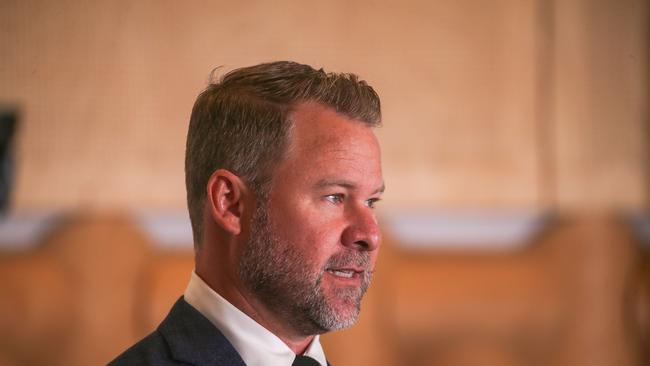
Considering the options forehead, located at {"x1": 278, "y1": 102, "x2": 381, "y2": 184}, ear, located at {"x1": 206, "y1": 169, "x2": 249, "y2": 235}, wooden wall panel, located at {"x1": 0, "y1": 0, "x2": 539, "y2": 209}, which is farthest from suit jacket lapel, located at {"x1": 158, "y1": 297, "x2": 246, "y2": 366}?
wooden wall panel, located at {"x1": 0, "y1": 0, "x2": 539, "y2": 209}

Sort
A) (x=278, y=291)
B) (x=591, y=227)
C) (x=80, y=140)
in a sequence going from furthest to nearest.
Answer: (x=591, y=227), (x=80, y=140), (x=278, y=291)

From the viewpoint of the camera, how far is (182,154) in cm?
246

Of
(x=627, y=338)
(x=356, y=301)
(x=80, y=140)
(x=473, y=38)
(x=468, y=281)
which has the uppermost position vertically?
(x=473, y=38)

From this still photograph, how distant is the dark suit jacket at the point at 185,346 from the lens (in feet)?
3.60

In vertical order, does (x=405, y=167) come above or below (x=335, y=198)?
below

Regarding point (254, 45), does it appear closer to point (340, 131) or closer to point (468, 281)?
point (468, 281)

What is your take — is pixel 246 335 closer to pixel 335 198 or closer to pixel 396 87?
pixel 335 198

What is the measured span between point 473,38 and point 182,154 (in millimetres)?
934

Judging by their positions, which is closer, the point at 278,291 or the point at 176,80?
the point at 278,291

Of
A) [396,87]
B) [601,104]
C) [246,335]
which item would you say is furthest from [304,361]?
[601,104]

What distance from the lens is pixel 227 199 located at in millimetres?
1182

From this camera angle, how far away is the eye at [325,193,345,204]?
45.3 inches

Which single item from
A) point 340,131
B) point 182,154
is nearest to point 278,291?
point 340,131

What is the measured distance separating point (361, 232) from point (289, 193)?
105mm
